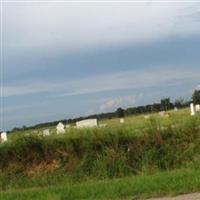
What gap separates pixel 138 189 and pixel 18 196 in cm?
301

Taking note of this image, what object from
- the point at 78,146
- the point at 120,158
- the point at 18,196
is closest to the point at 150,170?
the point at 120,158

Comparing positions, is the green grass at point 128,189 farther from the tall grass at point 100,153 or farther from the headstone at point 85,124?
the headstone at point 85,124

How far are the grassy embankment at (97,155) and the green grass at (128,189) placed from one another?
1.05 meters

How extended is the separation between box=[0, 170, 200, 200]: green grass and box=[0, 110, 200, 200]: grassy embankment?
3.43 ft

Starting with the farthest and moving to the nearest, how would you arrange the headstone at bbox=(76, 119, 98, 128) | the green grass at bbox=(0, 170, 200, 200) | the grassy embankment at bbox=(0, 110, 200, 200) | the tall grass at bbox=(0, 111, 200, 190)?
1. the headstone at bbox=(76, 119, 98, 128)
2. the tall grass at bbox=(0, 111, 200, 190)
3. the grassy embankment at bbox=(0, 110, 200, 200)
4. the green grass at bbox=(0, 170, 200, 200)

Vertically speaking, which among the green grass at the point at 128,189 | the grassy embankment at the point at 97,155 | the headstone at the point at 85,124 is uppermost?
the headstone at the point at 85,124

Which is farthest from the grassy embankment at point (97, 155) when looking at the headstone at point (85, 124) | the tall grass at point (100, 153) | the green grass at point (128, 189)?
the headstone at point (85, 124)

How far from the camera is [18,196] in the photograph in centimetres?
1327

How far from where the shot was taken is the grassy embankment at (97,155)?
15.6 metres

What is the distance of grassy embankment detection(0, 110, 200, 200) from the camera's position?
1556 cm

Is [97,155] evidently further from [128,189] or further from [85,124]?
[85,124]

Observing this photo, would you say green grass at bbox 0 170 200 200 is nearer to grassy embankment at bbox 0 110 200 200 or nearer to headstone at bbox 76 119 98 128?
grassy embankment at bbox 0 110 200 200

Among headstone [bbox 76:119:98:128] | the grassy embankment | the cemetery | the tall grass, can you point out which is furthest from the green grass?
headstone [bbox 76:119:98:128]

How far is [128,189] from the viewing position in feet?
39.4
